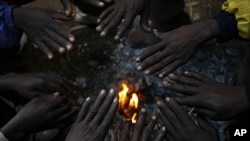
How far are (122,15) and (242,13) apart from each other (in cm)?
88

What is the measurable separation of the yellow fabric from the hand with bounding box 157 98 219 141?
2.42 feet

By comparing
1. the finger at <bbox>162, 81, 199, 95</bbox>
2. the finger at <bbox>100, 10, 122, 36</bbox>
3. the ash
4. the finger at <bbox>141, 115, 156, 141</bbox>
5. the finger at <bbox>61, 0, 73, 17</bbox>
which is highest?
the finger at <bbox>61, 0, 73, 17</bbox>

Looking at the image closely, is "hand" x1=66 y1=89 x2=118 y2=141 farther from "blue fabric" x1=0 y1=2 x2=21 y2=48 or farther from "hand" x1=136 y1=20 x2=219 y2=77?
"blue fabric" x1=0 y1=2 x2=21 y2=48

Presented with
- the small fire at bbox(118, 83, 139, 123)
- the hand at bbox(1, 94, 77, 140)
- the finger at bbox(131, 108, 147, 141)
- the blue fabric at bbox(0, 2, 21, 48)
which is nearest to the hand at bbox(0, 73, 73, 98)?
the hand at bbox(1, 94, 77, 140)

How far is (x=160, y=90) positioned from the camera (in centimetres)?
349

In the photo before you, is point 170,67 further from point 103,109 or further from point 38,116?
point 38,116

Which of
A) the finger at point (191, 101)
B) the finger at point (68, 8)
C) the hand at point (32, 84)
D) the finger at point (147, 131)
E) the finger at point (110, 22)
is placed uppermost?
the finger at point (68, 8)

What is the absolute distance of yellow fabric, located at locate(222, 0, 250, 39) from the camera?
283 cm

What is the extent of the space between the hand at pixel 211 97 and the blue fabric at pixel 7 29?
1.31 metres

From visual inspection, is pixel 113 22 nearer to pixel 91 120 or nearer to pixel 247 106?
pixel 91 120

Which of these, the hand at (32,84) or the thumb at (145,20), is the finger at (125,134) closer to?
the hand at (32,84)

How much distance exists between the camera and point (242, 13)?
9.41ft

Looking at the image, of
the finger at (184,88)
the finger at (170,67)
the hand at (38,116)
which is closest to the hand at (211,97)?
the finger at (184,88)

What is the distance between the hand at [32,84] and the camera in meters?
3.04
